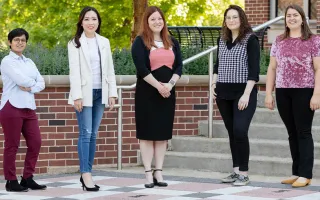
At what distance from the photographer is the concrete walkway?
962 centimetres

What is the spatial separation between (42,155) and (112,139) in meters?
0.90

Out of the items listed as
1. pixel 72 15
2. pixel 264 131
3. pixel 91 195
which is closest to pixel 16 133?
pixel 91 195

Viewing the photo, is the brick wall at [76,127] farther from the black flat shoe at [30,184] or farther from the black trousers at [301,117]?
the black trousers at [301,117]

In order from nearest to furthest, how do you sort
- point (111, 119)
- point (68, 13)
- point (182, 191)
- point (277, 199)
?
point (277, 199) → point (182, 191) → point (111, 119) → point (68, 13)

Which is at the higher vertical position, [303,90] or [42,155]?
[303,90]

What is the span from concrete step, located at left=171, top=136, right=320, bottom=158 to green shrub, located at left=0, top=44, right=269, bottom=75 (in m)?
1.05

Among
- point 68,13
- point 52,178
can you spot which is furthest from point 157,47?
point 68,13

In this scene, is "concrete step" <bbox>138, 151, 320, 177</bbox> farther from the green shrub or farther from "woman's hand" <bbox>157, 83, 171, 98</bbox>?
"woman's hand" <bbox>157, 83, 171, 98</bbox>

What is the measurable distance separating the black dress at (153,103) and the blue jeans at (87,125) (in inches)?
18.2

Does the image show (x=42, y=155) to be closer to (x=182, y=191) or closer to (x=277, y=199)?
(x=182, y=191)

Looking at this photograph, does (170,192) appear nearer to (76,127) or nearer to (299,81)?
(299,81)

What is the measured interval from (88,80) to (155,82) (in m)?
0.68

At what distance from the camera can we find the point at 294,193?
973cm

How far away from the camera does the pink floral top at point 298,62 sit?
393 inches
